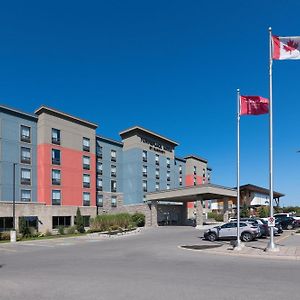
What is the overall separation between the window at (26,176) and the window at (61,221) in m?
6.32

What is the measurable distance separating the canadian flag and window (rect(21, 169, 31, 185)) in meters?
40.8

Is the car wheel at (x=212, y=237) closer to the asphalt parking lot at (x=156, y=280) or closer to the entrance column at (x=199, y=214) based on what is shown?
the asphalt parking lot at (x=156, y=280)

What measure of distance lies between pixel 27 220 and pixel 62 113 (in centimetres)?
1571

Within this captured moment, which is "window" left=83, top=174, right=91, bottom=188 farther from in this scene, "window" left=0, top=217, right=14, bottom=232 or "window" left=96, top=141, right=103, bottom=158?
"window" left=0, top=217, right=14, bottom=232

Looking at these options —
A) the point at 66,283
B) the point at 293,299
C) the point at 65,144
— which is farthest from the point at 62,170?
the point at 293,299

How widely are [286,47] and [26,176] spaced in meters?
41.8

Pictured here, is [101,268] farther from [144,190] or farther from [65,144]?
[144,190]

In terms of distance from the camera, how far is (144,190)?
261 feet

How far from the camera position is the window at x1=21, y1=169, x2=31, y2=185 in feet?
181

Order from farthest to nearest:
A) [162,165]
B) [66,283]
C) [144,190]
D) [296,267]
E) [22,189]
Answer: [162,165]
[144,190]
[22,189]
[296,267]
[66,283]

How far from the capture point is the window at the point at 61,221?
58.2m

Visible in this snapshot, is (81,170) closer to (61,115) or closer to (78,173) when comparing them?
(78,173)

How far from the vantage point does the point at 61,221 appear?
2343 inches

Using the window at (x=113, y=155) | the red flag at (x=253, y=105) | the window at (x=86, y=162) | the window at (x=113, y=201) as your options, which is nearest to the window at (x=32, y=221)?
the window at (x=86, y=162)
